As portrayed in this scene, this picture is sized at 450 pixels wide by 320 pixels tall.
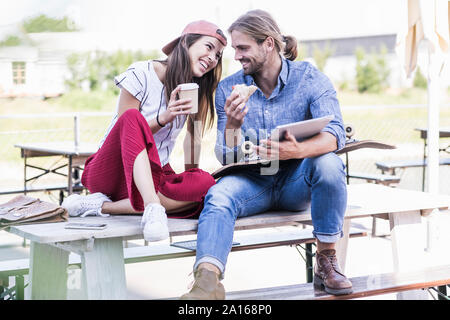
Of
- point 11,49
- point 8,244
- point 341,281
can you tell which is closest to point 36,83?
point 11,49

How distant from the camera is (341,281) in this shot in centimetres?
217

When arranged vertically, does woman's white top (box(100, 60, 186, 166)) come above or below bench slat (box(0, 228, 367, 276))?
above

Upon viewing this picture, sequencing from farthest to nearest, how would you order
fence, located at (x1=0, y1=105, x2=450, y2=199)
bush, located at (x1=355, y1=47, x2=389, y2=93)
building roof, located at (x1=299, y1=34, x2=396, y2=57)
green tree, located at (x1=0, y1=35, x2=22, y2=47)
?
1. building roof, located at (x1=299, y1=34, x2=396, y2=57)
2. bush, located at (x1=355, y1=47, x2=389, y2=93)
3. green tree, located at (x1=0, y1=35, x2=22, y2=47)
4. fence, located at (x1=0, y1=105, x2=450, y2=199)

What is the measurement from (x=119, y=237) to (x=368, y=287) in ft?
3.28

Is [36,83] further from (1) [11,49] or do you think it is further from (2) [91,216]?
(2) [91,216]

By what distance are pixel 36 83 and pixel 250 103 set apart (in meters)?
15.8

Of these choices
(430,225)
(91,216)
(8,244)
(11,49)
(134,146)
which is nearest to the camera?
(134,146)

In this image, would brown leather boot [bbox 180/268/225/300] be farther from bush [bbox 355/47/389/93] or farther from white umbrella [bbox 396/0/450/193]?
bush [bbox 355/47/389/93]

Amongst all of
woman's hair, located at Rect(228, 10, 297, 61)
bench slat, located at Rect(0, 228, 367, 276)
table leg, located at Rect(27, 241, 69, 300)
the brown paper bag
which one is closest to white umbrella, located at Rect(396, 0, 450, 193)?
bench slat, located at Rect(0, 228, 367, 276)

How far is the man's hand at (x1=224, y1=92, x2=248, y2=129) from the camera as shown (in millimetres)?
2320

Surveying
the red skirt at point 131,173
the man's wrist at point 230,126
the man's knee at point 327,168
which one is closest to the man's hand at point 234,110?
the man's wrist at point 230,126

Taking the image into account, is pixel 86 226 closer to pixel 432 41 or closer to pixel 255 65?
pixel 255 65

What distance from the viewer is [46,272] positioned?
2490 millimetres

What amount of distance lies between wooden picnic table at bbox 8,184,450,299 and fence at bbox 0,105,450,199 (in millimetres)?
1313
